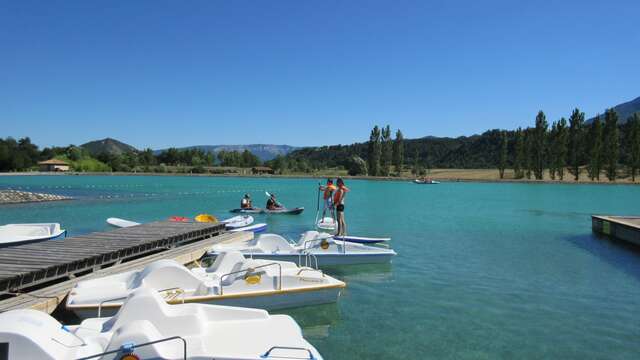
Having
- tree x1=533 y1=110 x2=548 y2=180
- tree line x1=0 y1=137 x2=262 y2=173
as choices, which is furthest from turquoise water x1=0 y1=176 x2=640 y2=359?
tree line x1=0 y1=137 x2=262 y2=173

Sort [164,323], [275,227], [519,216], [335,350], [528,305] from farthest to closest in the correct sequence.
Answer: [519,216], [275,227], [528,305], [335,350], [164,323]

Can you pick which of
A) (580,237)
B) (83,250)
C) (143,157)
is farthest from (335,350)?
(143,157)

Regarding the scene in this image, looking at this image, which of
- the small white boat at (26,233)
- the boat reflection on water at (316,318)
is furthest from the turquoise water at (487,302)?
the small white boat at (26,233)

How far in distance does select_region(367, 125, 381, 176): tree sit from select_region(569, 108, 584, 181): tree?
150 ft

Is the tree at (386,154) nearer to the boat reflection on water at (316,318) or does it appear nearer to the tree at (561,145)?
the tree at (561,145)

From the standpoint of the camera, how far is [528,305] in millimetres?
11891

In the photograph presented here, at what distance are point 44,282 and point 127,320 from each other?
5.35 metres

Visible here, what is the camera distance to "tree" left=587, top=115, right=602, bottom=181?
9867 centimetres

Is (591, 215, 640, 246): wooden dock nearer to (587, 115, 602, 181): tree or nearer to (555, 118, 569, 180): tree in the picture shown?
(587, 115, 602, 181): tree

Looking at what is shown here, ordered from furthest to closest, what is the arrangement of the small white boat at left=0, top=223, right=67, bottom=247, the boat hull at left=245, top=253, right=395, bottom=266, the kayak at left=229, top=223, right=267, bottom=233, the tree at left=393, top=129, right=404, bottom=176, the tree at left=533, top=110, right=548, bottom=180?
the tree at left=393, top=129, right=404, bottom=176
the tree at left=533, top=110, right=548, bottom=180
the kayak at left=229, top=223, right=267, bottom=233
the small white boat at left=0, top=223, right=67, bottom=247
the boat hull at left=245, top=253, right=395, bottom=266

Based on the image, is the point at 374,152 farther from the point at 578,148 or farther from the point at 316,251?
the point at 316,251

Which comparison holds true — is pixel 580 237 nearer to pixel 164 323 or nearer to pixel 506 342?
pixel 506 342

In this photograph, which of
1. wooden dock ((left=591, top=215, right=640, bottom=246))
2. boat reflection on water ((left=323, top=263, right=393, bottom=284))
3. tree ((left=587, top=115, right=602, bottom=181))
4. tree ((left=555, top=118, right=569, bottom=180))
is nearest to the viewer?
boat reflection on water ((left=323, top=263, right=393, bottom=284))

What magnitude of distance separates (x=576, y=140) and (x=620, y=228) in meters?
91.9
